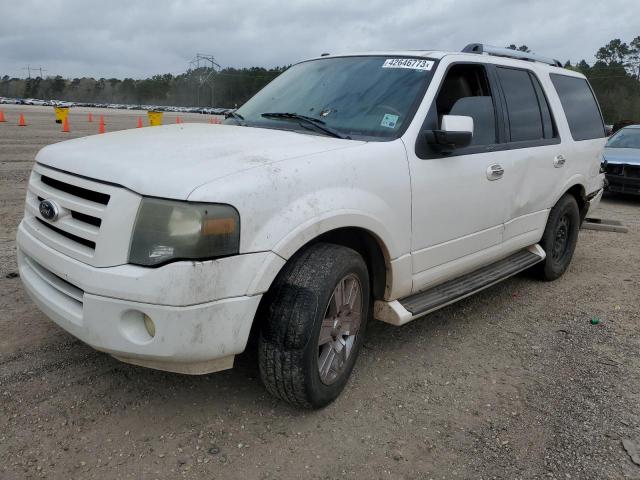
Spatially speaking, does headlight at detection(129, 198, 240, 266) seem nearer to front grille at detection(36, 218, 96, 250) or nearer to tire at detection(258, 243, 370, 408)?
front grille at detection(36, 218, 96, 250)

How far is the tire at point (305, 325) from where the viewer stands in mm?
2621

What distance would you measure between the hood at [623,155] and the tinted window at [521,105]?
6825 mm

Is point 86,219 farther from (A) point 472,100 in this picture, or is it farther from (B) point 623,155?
(B) point 623,155

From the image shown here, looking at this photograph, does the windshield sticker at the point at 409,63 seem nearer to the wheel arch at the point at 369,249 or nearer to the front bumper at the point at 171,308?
the wheel arch at the point at 369,249

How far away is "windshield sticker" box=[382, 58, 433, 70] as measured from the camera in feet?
11.8

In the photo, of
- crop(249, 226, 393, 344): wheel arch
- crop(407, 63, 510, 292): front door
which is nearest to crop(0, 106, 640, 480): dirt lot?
crop(249, 226, 393, 344): wheel arch

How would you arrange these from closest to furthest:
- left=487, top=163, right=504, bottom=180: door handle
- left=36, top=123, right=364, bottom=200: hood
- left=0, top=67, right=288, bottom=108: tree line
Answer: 1. left=36, top=123, right=364, bottom=200: hood
2. left=487, top=163, right=504, bottom=180: door handle
3. left=0, top=67, right=288, bottom=108: tree line

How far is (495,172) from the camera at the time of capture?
3.86 meters

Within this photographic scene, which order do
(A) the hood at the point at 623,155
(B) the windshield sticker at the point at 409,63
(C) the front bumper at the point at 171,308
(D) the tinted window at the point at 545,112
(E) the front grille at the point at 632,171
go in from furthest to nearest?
1. (A) the hood at the point at 623,155
2. (E) the front grille at the point at 632,171
3. (D) the tinted window at the point at 545,112
4. (B) the windshield sticker at the point at 409,63
5. (C) the front bumper at the point at 171,308

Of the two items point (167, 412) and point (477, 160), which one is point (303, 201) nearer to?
point (167, 412)

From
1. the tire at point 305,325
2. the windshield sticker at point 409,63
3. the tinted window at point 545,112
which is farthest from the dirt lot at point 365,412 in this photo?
the windshield sticker at point 409,63

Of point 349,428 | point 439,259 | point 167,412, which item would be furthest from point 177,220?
point 439,259

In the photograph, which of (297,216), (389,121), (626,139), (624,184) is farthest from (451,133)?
(626,139)

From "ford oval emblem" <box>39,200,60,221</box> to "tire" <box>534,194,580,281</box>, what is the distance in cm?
405
